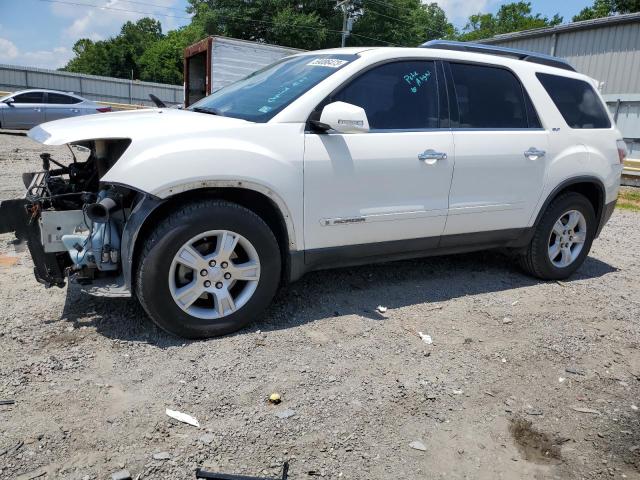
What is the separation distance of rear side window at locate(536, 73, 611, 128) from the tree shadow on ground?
1.49 m

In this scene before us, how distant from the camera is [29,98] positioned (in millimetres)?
16734

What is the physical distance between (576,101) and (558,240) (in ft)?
4.25

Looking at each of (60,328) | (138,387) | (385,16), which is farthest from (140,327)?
(385,16)

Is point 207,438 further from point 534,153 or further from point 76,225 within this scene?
point 534,153

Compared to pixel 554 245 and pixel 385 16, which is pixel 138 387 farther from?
pixel 385 16

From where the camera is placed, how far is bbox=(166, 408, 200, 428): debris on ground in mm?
2641

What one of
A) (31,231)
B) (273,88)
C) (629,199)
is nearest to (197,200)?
(31,231)

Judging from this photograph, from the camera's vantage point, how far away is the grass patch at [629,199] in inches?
392

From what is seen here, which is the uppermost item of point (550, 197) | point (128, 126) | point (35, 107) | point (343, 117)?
point (35, 107)

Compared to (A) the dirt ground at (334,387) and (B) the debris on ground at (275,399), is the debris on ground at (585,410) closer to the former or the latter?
(A) the dirt ground at (334,387)

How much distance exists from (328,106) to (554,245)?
9.35 feet

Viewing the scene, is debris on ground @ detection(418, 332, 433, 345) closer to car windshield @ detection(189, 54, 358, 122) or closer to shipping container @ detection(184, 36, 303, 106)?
car windshield @ detection(189, 54, 358, 122)

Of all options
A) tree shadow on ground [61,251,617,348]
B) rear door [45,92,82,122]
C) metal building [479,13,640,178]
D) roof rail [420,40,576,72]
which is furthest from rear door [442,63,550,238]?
rear door [45,92,82,122]

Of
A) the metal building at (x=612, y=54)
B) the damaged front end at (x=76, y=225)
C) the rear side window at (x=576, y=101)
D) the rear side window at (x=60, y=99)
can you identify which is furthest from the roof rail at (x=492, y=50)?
the rear side window at (x=60, y=99)
